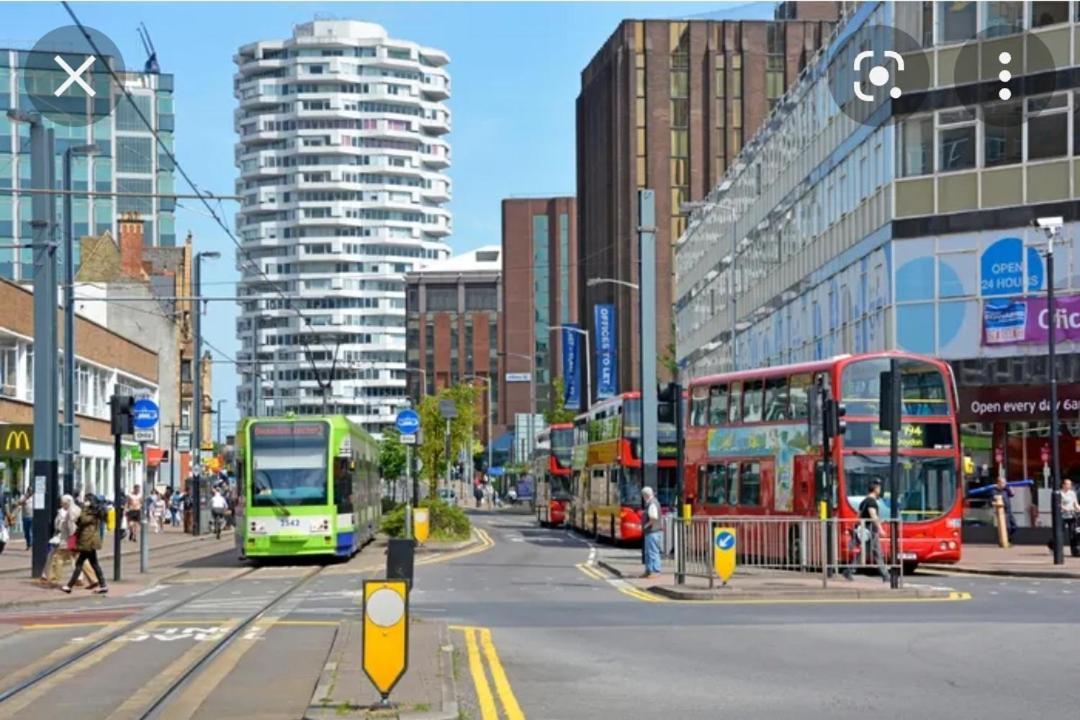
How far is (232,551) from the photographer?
48719mm

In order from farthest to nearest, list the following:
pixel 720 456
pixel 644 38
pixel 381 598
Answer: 1. pixel 644 38
2. pixel 720 456
3. pixel 381 598

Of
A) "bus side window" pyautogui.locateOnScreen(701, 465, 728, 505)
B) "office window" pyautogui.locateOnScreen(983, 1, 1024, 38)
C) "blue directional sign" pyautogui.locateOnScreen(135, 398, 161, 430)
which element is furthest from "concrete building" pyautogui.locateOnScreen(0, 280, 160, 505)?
"office window" pyautogui.locateOnScreen(983, 1, 1024, 38)

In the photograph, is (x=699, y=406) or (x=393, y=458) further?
(x=393, y=458)

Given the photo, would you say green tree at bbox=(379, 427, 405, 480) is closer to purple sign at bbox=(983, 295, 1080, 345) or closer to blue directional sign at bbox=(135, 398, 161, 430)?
purple sign at bbox=(983, 295, 1080, 345)

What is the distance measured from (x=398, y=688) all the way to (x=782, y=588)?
14063 mm

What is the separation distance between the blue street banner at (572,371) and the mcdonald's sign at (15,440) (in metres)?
52.7

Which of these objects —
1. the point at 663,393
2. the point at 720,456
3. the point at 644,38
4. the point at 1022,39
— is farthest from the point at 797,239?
the point at 644,38

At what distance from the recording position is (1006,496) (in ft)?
146

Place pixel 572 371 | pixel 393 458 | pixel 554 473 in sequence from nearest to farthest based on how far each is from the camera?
pixel 554 473 → pixel 393 458 → pixel 572 371

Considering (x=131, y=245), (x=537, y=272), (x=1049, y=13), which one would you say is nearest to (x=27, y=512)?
(x=1049, y=13)

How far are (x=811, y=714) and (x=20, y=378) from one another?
48.0m

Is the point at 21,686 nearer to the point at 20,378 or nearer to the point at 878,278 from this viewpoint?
the point at 878,278

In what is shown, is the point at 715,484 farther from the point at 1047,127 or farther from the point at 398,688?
the point at 398,688

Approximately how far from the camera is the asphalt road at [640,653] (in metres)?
14.4
